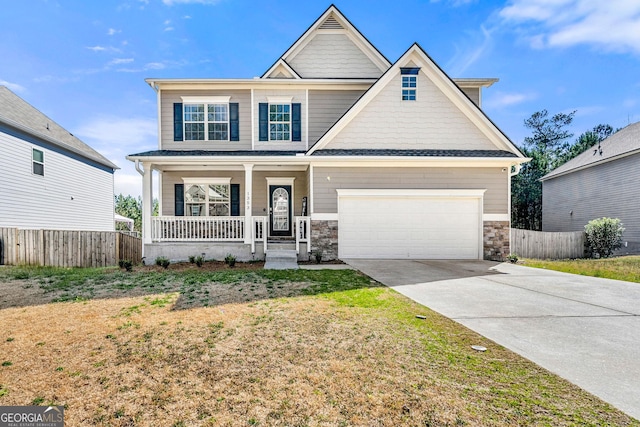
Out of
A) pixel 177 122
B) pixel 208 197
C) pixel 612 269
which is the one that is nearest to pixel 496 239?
pixel 612 269

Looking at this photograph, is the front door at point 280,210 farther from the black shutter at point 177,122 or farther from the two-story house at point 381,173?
the black shutter at point 177,122

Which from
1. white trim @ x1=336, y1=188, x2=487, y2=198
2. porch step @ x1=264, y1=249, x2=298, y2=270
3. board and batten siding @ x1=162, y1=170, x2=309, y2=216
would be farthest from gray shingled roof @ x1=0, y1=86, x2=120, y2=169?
white trim @ x1=336, y1=188, x2=487, y2=198

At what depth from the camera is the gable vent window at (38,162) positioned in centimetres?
1477

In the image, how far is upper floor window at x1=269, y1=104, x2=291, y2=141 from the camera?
521 inches

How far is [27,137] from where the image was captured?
47.3 feet

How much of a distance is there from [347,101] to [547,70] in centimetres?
2326

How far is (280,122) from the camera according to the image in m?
13.3

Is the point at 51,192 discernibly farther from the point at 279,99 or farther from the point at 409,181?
the point at 409,181

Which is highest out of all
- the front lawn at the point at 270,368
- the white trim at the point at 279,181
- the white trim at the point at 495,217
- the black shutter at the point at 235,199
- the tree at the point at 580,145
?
the tree at the point at 580,145

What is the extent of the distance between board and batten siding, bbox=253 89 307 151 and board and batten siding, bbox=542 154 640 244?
17.3 m

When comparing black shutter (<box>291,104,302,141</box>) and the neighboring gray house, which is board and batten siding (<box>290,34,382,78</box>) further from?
the neighboring gray house

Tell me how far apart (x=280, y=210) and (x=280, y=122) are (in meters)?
3.77

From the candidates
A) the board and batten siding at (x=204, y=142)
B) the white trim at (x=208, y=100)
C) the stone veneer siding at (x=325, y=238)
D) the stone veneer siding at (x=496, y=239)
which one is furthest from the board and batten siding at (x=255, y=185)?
the stone veneer siding at (x=496, y=239)

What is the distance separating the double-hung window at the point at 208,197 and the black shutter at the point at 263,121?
2.40 m
